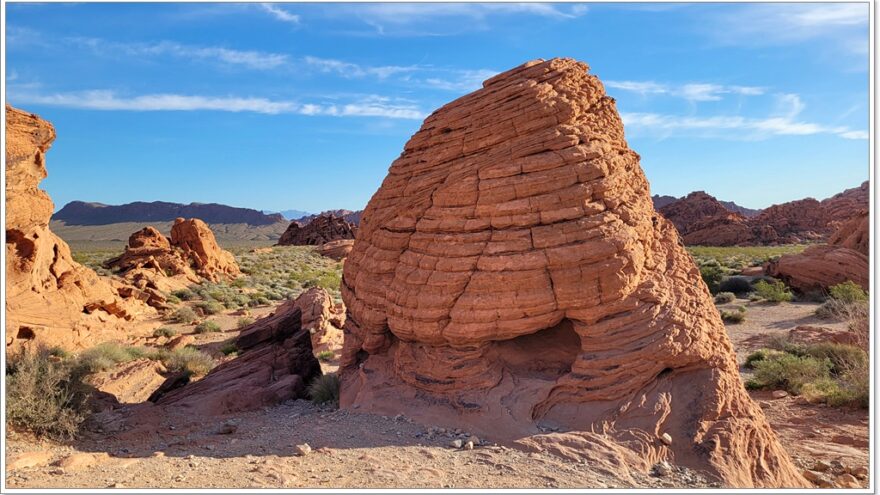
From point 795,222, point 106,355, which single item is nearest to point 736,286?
point 106,355

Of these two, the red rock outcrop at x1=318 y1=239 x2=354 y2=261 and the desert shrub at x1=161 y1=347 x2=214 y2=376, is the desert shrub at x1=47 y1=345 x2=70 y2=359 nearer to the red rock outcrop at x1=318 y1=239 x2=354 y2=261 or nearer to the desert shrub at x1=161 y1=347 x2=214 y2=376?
the desert shrub at x1=161 y1=347 x2=214 y2=376

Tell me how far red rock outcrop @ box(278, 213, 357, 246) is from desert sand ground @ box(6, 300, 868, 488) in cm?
5869

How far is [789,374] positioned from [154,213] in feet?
647

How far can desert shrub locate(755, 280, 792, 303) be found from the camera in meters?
25.5

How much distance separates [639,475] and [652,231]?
370 centimetres

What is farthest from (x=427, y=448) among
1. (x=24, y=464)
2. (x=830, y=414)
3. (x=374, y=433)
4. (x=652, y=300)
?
(x=830, y=414)

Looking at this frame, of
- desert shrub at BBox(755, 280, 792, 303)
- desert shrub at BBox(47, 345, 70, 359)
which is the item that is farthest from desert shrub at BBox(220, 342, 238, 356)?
desert shrub at BBox(755, 280, 792, 303)

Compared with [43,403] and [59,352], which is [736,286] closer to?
[59,352]

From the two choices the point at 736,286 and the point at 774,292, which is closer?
the point at 774,292

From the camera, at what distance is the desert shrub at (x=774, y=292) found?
83.7 ft

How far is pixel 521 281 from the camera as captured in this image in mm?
7762

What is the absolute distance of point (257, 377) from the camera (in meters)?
10.9

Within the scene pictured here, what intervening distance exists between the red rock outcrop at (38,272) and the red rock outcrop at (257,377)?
14.3 ft

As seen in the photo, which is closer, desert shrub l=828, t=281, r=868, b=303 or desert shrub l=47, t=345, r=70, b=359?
desert shrub l=47, t=345, r=70, b=359
